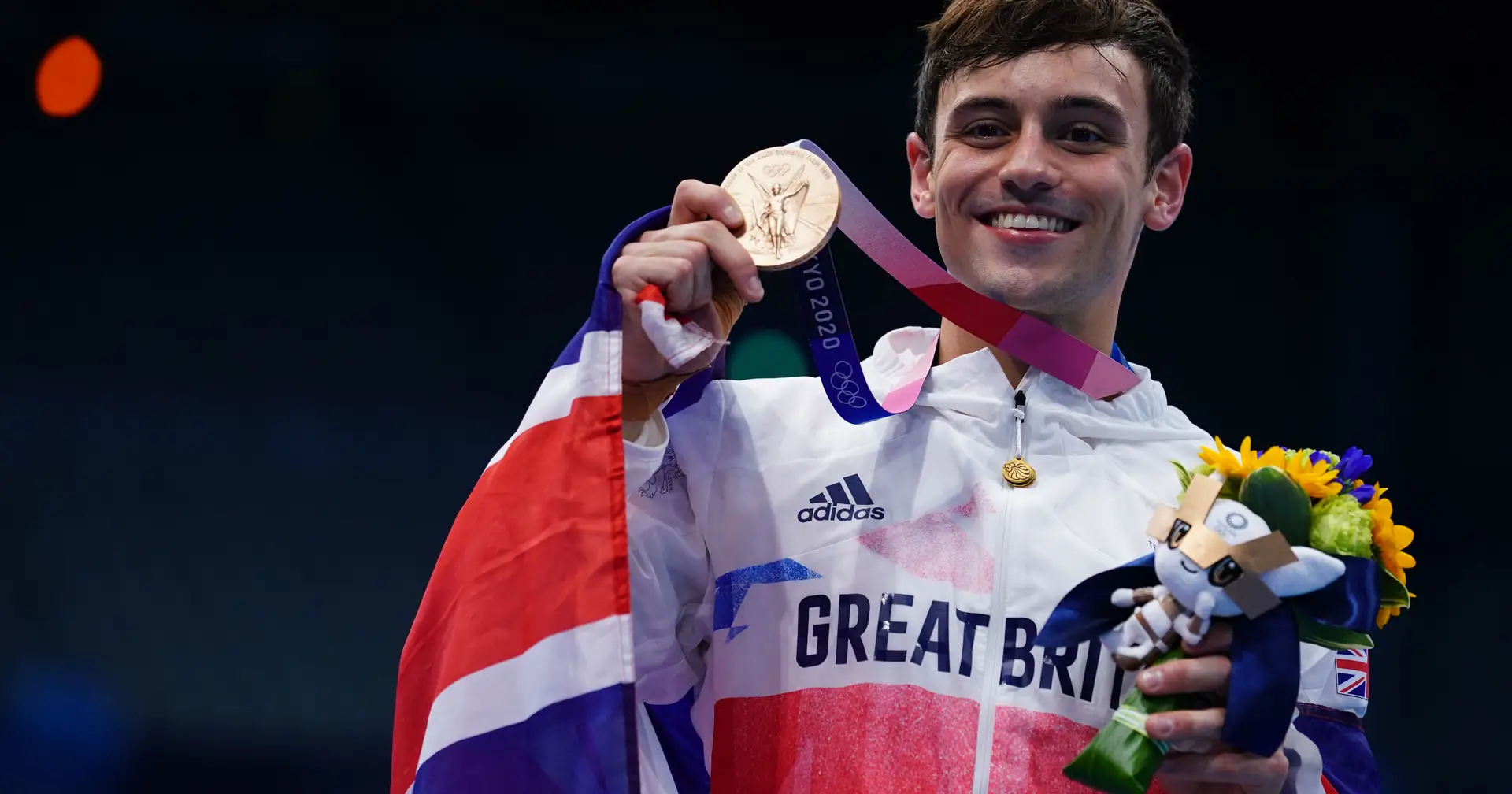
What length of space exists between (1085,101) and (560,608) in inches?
36.7

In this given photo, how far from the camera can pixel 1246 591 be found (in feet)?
4.04

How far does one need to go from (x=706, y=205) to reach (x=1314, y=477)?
0.71 meters

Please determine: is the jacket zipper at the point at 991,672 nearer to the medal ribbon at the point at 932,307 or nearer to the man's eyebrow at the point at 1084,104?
the medal ribbon at the point at 932,307

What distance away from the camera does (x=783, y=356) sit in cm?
363

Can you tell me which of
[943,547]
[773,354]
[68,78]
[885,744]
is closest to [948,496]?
[943,547]

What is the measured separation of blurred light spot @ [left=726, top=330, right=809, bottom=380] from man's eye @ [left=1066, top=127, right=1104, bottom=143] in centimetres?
193

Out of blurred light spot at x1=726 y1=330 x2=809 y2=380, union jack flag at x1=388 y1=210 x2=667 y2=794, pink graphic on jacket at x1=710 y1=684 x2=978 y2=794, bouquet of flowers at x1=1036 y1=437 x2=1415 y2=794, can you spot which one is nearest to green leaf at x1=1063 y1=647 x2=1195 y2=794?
bouquet of flowers at x1=1036 y1=437 x2=1415 y2=794

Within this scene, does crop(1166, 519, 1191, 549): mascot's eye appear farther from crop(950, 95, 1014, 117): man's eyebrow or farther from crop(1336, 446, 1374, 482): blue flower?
crop(950, 95, 1014, 117): man's eyebrow

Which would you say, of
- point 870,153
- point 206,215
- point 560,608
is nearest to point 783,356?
point 870,153

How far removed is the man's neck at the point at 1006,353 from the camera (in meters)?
1.76

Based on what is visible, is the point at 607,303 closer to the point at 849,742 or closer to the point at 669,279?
the point at 669,279

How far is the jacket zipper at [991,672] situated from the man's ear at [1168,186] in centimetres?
56

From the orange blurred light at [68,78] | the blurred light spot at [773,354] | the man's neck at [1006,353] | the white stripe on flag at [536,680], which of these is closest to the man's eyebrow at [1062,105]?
the man's neck at [1006,353]

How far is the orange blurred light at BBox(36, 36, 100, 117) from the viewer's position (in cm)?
356
